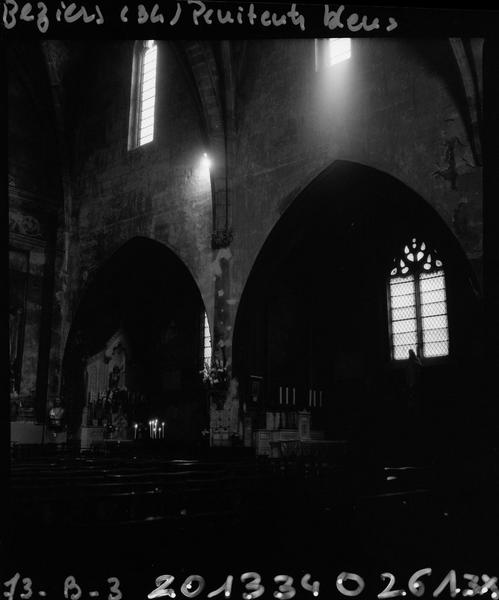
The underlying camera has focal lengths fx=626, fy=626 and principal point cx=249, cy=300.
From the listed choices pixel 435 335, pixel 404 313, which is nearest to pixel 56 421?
pixel 404 313

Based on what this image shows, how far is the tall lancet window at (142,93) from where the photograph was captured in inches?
800

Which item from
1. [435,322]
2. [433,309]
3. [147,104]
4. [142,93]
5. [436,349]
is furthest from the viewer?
[142,93]

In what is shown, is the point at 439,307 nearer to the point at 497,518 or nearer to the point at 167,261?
the point at 167,261

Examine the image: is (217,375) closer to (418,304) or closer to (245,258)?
(245,258)

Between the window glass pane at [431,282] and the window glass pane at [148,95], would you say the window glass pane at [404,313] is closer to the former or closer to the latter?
the window glass pane at [431,282]

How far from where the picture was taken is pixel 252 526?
14.8ft

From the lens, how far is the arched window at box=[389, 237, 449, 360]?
677 inches

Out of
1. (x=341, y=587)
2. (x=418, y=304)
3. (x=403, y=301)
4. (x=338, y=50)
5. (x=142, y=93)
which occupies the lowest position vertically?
(x=341, y=587)

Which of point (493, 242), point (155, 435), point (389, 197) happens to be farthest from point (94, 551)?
point (155, 435)

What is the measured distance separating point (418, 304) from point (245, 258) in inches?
202

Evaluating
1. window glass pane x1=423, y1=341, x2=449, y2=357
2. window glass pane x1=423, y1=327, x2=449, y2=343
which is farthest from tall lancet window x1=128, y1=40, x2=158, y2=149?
window glass pane x1=423, y1=341, x2=449, y2=357

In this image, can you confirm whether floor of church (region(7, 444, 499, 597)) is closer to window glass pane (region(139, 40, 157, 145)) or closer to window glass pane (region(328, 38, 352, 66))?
window glass pane (region(328, 38, 352, 66))

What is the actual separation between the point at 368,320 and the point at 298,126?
6244 millimetres

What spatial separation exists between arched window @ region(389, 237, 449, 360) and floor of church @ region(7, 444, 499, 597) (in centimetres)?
1057
